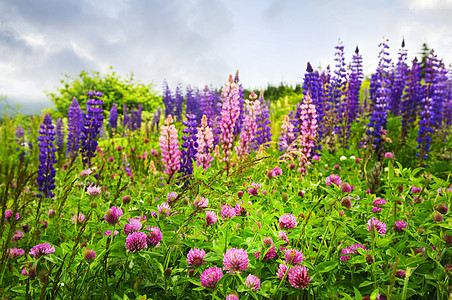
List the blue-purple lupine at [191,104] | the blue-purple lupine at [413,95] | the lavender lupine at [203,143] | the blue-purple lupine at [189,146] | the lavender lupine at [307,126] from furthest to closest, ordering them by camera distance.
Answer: the blue-purple lupine at [191,104] < the blue-purple lupine at [413,95] < the lavender lupine at [307,126] < the lavender lupine at [203,143] < the blue-purple lupine at [189,146]

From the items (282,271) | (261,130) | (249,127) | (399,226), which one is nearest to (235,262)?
(282,271)

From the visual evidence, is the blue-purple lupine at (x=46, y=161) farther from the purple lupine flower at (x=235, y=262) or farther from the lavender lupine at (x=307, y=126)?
the purple lupine flower at (x=235, y=262)

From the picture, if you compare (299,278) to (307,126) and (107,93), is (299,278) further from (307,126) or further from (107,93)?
(107,93)

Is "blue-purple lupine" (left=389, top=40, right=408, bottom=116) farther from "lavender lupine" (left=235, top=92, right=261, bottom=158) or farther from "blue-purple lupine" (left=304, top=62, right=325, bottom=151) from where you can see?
"lavender lupine" (left=235, top=92, right=261, bottom=158)

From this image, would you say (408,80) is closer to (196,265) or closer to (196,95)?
(196,95)

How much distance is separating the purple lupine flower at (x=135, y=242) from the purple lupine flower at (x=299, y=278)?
61 centimetres

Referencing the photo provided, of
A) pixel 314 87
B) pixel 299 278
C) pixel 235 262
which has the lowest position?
pixel 299 278

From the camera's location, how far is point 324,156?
3.98 m

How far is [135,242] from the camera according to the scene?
1.18m

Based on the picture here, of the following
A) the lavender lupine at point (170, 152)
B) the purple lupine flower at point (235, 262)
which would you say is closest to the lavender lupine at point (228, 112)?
the lavender lupine at point (170, 152)

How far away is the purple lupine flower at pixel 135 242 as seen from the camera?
118 centimetres

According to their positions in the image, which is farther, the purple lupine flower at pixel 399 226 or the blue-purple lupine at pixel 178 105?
the blue-purple lupine at pixel 178 105

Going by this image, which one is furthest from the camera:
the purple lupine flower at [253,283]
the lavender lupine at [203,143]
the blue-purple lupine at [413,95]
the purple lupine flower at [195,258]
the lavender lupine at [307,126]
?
the blue-purple lupine at [413,95]

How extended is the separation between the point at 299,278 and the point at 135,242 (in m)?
0.67
